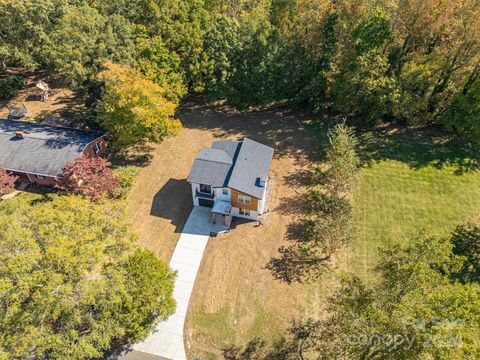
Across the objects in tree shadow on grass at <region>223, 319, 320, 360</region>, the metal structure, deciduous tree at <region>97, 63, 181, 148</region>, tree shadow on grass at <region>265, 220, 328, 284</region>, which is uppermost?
deciduous tree at <region>97, 63, 181, 148</region>

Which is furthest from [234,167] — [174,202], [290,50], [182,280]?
[290,50]

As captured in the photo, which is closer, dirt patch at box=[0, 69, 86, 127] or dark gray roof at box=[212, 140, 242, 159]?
dark gray roof at box=[212, 140, 242, 159]

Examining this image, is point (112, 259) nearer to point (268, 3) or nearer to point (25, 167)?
point (25, 167)

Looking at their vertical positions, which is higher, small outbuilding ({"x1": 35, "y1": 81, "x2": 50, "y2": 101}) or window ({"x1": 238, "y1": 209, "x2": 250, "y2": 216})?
small outbuilding ({"x1": 35, "y1": 81, "x2": 50, "y2": 101})

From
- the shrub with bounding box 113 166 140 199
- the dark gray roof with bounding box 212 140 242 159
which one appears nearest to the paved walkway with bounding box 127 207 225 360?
the dark gray roof with bounding box 212 140 242 159

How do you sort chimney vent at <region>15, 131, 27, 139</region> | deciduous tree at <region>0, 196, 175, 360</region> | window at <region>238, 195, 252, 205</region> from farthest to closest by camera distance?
chimney vent at <region>15, 131, 27, 139</region>, window at <region>238, 195, 252, 205</region>, deciduous tree at <region>0, 196, 175, 360</region>

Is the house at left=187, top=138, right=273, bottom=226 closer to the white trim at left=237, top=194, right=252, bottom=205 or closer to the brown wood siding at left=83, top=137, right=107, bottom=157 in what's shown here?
the white trim at left=237, top=194, right=252, bottom=205
